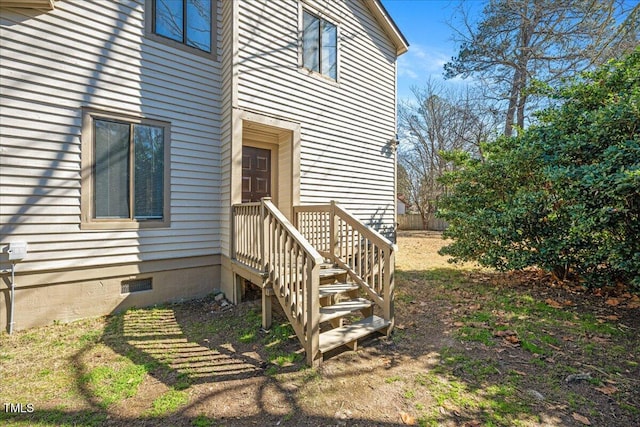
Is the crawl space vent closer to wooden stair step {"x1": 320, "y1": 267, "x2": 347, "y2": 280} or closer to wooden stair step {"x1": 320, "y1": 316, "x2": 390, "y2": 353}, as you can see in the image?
wooden stair step {"x1": 320, "y1": 267, "x2": 347, "y2": 280}

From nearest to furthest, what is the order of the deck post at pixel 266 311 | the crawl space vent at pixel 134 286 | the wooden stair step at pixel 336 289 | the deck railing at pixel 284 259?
the deck railing at pixel 284 259 → the wooden stair step at pixel 336 289 → the deck post at pixel 266 311 → the crawl space vent at pixel 134 286

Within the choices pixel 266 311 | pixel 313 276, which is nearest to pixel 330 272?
pixel 266 311

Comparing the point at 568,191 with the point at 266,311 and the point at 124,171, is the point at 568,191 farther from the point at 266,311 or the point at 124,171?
the point at 124,171

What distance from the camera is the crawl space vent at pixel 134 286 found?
4.43 metres

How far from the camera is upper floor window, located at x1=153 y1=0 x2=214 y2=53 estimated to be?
4699mm

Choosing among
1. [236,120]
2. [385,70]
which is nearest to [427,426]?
[236,120]

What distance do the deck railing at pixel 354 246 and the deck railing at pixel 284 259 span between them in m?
0.93

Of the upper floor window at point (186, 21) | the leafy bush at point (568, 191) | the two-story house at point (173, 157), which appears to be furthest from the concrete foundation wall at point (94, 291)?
the leafy bush at point (568, 191)

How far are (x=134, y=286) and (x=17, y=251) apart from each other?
142cm

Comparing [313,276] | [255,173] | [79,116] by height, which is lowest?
[313,276]

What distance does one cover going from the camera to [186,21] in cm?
491

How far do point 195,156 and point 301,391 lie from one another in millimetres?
3974

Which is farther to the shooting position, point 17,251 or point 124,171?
point 124,171

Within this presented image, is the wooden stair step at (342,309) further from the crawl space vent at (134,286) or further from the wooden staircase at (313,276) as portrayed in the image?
the crawl space vent at (134,286)
